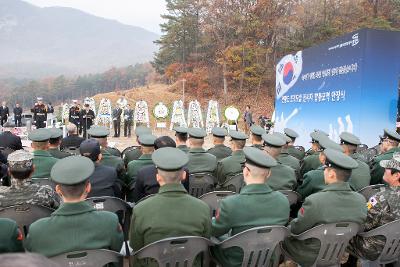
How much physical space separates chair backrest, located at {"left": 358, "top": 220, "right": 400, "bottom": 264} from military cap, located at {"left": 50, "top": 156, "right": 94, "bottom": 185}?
6.50 ft

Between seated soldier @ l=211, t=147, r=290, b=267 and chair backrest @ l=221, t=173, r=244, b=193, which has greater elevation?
seated soldier @ l=211, t=147, r=290, b=267

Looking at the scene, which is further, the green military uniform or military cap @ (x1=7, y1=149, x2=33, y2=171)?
military cap @ (x1=7, y1=149, x2=33, y2=171)

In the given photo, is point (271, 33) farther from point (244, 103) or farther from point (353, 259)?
point (353, 259)

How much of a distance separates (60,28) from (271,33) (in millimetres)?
180204

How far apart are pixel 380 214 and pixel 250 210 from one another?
41.9 inches

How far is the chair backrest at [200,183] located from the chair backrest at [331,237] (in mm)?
1607

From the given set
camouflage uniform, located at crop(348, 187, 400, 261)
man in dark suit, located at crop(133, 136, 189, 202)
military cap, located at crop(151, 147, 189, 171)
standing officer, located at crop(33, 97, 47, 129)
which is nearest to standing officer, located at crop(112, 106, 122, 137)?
standing officer, located at crop(33, 97, 47, 129)

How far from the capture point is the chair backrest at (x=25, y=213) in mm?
2646

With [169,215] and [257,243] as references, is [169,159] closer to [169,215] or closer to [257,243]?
[169,215]

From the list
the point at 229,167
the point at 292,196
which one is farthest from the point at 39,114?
the point at 292,196

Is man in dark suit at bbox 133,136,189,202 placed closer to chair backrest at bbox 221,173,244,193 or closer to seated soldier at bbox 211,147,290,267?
chair backrest at bbox 221,173,244,193

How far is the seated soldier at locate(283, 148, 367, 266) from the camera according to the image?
2.61 meters

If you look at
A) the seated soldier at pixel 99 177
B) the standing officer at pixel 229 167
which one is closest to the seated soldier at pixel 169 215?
the seated soldier at pixel 99 177

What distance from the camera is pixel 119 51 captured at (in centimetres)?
16800
